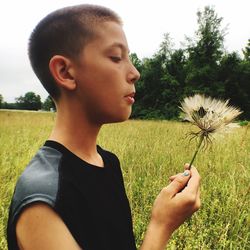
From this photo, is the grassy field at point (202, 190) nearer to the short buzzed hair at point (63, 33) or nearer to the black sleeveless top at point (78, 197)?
the black sleeveless top at point (78, 197)

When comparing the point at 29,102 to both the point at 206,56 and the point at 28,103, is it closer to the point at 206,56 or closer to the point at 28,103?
the point at 28,103

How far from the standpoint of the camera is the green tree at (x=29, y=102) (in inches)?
3745

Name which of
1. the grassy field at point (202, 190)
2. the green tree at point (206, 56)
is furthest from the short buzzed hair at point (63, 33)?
the green tree at point (206, 56)

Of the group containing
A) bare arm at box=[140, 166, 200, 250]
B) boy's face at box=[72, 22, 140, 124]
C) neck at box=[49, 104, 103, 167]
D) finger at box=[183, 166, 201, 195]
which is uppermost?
boy's face at box=[72, 22, 140, 124]

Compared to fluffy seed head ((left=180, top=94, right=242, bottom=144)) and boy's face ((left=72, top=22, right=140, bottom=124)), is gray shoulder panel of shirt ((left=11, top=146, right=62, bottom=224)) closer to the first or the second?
boy's face ((left=72, top=22, right=140, bottom=124))

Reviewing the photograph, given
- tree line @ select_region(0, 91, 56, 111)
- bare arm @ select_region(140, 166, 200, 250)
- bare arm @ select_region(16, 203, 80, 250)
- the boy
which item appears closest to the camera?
bare arm @ select_region(16, 203, 80, 250)

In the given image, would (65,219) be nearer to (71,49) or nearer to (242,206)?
(71,49)

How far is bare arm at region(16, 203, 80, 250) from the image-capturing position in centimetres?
80

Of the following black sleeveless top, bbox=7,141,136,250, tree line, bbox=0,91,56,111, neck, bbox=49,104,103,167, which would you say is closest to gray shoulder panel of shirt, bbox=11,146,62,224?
black sleeveless top, bbox=7,141,136,250

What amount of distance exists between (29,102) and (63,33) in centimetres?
9920

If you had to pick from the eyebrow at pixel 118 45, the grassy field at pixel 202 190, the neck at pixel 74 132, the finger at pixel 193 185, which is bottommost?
the grassy field at pixel 202 190

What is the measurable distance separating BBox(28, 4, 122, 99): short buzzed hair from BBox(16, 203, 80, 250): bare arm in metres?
0.46

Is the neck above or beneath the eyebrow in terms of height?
beneath

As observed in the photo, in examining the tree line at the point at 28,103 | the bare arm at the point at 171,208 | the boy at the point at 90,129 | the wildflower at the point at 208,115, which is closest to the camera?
the boy at the point at 90,129
